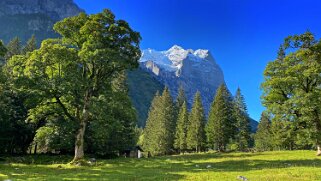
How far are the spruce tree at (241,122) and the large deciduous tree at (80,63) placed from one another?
6288 cm

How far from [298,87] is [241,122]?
50.1 meters

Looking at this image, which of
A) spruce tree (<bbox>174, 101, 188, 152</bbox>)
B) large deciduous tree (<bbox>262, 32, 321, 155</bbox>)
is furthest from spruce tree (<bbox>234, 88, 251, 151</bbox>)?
large deciduous tree (<bbox>262, 32, 321, 155</bbox>)

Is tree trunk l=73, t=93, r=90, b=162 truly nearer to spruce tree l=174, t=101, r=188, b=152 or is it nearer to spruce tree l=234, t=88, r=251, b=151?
spruce tree l=174, t=101, r=188, b=152

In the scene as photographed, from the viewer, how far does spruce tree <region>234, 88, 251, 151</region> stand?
310 feet

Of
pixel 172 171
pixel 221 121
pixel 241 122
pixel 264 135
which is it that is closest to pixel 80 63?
pixel 172 171

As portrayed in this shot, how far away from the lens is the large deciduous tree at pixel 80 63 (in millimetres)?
33719

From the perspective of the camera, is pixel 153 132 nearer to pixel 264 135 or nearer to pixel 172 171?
pixel 264 135

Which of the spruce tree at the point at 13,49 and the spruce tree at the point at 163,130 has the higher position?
the spruce tree at the point at 13,49

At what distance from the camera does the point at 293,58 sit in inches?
1827

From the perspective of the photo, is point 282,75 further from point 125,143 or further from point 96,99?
point 125,143

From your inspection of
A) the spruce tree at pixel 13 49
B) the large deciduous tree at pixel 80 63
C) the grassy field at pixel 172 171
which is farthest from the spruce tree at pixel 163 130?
the large deciduous tree at pixel 80 63

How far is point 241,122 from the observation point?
94.1 m

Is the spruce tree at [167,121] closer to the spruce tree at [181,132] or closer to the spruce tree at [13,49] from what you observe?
the spruce tree at [181,132]

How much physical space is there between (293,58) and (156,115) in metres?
59.9
